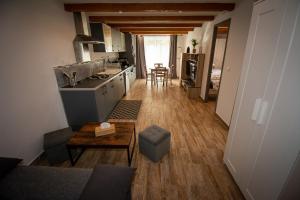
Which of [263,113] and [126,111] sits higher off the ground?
[263,113]

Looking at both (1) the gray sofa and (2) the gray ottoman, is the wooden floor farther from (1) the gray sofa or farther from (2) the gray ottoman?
(1) the gray sofa

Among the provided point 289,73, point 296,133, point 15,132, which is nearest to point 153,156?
point 296,133

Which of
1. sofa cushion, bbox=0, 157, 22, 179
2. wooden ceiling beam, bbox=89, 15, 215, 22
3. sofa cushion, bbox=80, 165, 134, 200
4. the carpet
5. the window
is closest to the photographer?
sofa cushion, bbox=80, 165, 134, 200

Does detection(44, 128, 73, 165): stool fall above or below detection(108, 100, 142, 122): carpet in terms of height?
above

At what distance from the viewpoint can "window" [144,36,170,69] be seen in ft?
25.9

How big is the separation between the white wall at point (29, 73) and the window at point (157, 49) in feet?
18.7

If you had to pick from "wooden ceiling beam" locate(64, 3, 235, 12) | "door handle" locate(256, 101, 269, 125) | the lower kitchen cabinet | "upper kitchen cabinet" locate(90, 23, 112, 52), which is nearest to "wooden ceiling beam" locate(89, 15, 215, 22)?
"upper kitchen cabinet" locate(90, 23, 112, 52)

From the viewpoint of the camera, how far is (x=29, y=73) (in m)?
2.01

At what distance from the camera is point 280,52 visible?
3.61 ft

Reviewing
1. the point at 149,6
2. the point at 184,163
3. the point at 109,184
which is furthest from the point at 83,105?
the point at 149,6

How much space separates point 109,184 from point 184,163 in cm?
130

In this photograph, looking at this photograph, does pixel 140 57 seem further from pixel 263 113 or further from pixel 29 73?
pixel 263 113

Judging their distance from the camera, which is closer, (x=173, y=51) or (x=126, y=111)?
(x=126, y=111)

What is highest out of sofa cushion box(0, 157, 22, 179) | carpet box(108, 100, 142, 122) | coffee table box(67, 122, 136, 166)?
sofa cushion box(0, 157, 22, 179)
